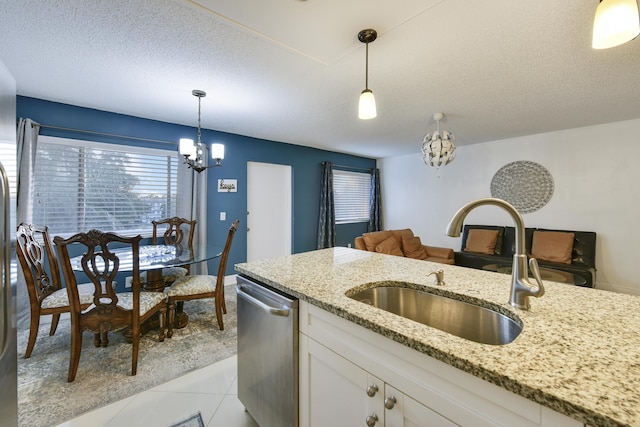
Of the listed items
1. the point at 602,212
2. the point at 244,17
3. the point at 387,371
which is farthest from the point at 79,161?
the point at 602,212

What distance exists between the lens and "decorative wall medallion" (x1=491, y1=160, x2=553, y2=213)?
4.12 m

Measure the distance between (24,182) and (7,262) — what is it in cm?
232

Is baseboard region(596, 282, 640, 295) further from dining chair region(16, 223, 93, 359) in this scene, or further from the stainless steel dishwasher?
dining chair region(16, 223, 93, 359)

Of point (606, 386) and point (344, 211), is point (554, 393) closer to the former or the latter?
point (606, 386)

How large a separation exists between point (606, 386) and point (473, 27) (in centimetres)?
187

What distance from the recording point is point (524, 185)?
4297 mm

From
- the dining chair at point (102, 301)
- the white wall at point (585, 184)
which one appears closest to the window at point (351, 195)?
the white wall at point (585, 184)

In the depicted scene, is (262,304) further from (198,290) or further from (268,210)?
(268,210)

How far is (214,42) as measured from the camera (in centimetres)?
178

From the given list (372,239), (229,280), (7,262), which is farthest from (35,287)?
(372,239)

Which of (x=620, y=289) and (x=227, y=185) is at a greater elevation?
(x=227, y=185)

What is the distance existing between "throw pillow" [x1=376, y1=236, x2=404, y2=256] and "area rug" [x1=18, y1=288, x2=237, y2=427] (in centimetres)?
211

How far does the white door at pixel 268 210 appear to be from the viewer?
4.40 meters

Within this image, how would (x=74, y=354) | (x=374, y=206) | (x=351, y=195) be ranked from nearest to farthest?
(x=74, y=354)
(x=351, y=195)
(x=374, y=206)
